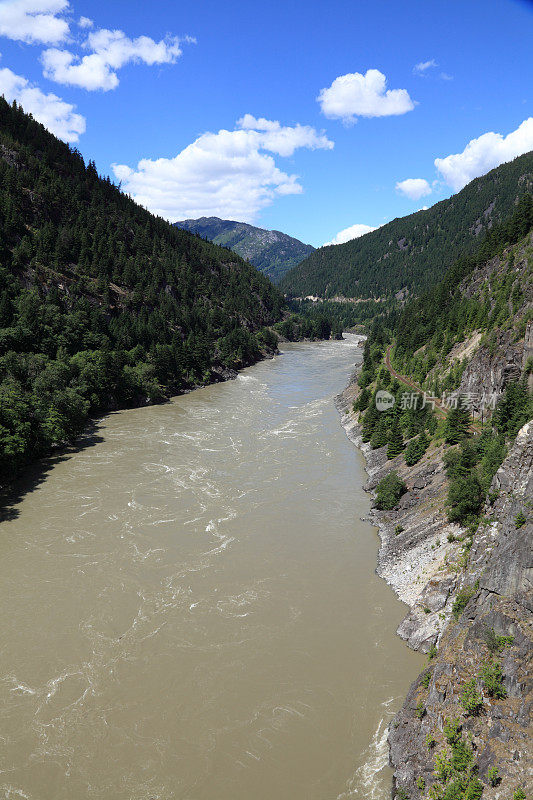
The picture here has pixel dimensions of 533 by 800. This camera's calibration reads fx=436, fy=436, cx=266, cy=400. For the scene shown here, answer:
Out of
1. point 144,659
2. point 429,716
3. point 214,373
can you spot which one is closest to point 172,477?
point 144,659

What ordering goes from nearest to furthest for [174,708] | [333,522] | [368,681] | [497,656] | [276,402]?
[497,656] < [174,708] < [368,681] < [333,522] < [276,402]

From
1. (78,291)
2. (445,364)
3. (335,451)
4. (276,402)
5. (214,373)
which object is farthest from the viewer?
(214,373)

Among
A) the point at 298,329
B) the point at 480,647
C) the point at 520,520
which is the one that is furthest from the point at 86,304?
the point at 298,329

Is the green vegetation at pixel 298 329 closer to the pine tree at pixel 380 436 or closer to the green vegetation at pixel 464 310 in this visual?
the green vegetation at pixel 464 310

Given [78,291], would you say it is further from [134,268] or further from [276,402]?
[276,402]

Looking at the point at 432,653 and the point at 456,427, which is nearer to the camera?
the point at 432,653

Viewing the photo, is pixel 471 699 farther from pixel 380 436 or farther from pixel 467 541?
pixel 380 436
